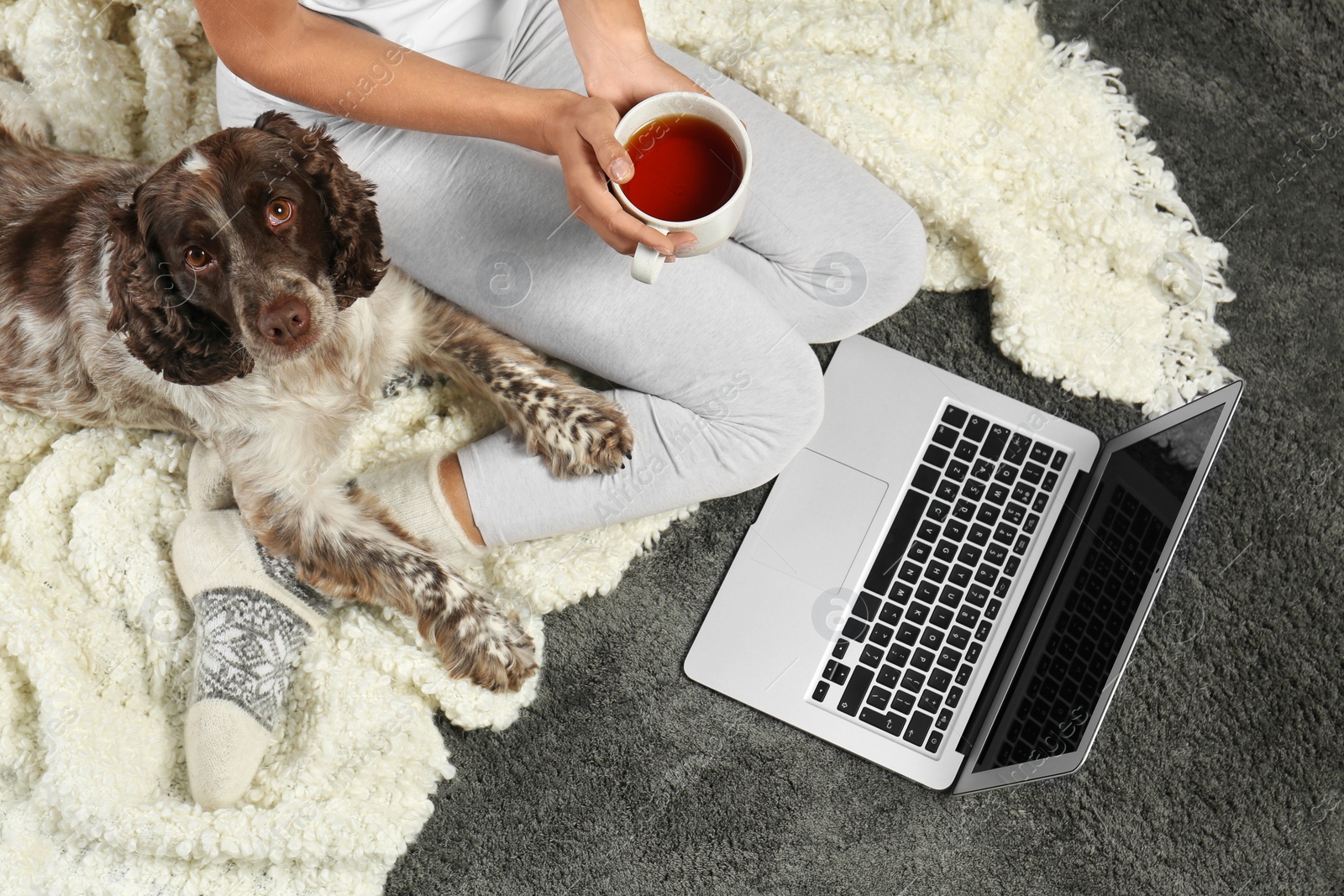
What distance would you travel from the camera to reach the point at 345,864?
1726 mm

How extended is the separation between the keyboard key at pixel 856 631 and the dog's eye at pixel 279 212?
1238mm

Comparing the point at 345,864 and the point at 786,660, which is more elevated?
the point at 786,660

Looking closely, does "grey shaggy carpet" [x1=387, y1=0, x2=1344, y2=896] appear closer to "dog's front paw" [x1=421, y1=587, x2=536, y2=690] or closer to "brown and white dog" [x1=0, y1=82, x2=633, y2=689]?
"dog's front paw" [x1=421, y1=587, x2=536, y2=690]

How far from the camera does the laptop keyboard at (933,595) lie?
1794 millimetres

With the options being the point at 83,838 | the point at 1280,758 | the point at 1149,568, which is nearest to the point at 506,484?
the point at 83,838

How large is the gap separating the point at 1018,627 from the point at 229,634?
4.97ft

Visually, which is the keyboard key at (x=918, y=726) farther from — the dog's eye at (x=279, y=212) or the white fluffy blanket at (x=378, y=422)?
the dog's eye at (x=279, y=212)

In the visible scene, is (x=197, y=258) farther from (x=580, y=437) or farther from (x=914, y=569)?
(x=914, y=569)

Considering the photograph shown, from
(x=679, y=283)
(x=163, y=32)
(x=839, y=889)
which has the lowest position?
(x=839, y=889)

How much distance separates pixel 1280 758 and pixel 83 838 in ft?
7.75

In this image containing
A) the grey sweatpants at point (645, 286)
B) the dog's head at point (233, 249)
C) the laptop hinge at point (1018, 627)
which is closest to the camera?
the dog's head at point (233, 249)

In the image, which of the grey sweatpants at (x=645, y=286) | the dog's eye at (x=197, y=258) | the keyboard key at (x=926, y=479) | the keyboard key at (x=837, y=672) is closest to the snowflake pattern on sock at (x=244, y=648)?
the grey sweatpants at (x=645, y=286)

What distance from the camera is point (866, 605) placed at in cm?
181

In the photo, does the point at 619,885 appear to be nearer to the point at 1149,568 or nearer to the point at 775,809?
the point at 775,809
